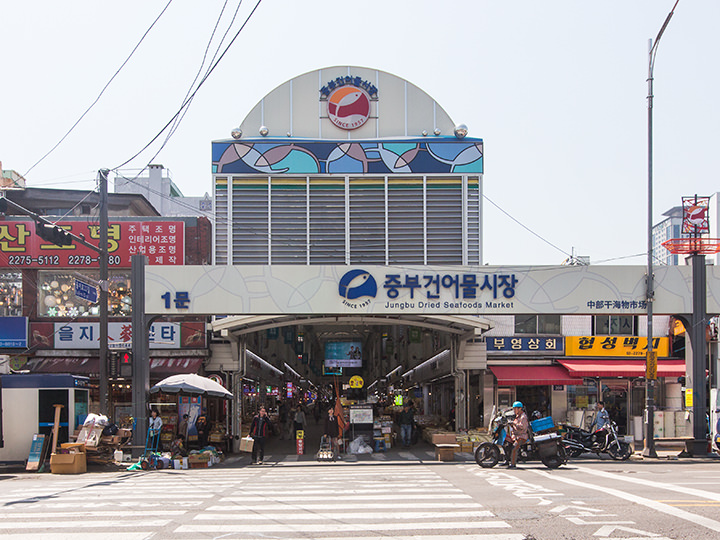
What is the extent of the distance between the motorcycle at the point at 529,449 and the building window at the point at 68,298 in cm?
1675

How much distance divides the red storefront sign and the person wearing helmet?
643 inches

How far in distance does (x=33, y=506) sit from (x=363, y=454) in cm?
1508

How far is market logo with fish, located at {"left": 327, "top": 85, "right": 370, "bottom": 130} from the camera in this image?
1271 inches

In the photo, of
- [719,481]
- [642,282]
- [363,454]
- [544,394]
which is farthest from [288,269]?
[544,394]

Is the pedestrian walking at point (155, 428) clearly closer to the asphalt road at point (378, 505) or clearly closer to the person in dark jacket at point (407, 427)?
the asphalt road at point (378, 505)

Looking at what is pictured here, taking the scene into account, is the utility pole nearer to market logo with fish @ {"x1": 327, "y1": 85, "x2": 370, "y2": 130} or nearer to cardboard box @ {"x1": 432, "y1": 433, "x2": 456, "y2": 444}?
cardboard box @ {"x1": 432, "y1": 433, "x2": 456, "y2": 444}

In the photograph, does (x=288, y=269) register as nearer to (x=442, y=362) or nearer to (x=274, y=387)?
(x=442, y=362)

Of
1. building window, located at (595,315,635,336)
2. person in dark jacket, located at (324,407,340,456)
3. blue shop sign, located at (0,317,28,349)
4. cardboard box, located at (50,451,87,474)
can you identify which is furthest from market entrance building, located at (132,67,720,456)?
cardboard box, located at (50,451,87,474)

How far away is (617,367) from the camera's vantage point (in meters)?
31.1

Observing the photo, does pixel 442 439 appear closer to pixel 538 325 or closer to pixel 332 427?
pixel 332 427

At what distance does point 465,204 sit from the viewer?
31.2 metres

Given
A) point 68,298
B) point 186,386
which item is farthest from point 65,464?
point 68,298

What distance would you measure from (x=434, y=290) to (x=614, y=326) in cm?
1315

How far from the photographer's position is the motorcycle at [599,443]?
2139 centimetres
